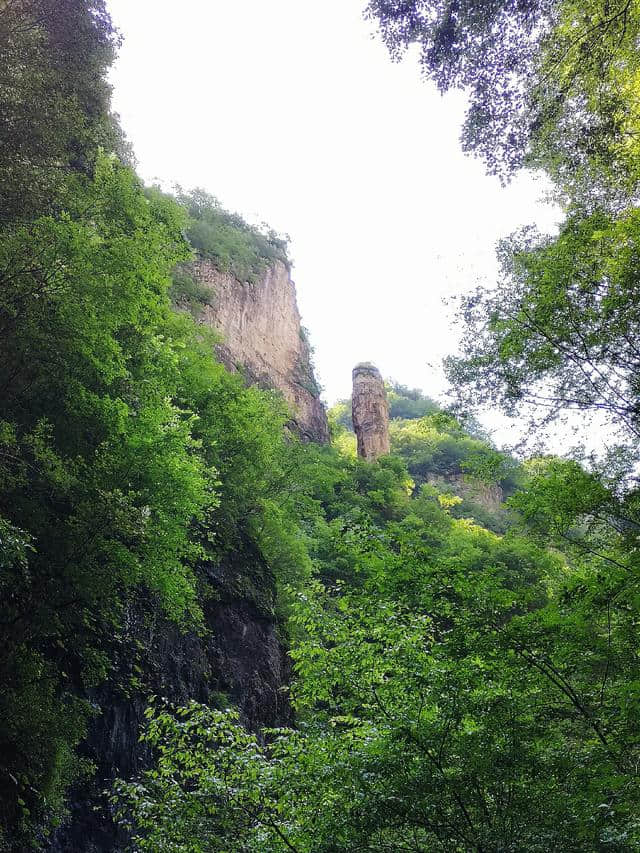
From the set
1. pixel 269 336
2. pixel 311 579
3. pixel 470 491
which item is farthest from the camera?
pixel 470 491

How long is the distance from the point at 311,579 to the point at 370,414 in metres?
32.7

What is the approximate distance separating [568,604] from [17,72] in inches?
417

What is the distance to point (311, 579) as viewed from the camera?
390 inches

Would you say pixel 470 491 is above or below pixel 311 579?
above

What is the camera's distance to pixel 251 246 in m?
40.5

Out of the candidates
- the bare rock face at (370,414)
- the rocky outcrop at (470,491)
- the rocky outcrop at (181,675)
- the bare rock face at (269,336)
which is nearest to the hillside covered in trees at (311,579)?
the rocky outcrop at (181,675)

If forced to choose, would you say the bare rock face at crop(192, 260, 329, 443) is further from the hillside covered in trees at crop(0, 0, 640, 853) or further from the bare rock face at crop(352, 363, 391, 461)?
the hillside covered in trees at crop(0, 0, 640, 853)

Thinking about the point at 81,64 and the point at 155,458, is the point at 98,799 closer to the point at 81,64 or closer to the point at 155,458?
the point at 155,458

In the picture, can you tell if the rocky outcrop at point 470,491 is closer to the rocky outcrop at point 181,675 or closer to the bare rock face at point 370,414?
the bare rock face at point 370,414

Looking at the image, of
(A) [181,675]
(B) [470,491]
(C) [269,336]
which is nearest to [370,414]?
(C) [269,336]

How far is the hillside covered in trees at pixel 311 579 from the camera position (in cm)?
519

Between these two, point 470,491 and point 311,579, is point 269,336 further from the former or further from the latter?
point 311,579

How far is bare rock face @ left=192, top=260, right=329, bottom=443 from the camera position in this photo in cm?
3328

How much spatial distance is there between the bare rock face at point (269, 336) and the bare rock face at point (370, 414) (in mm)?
2642
